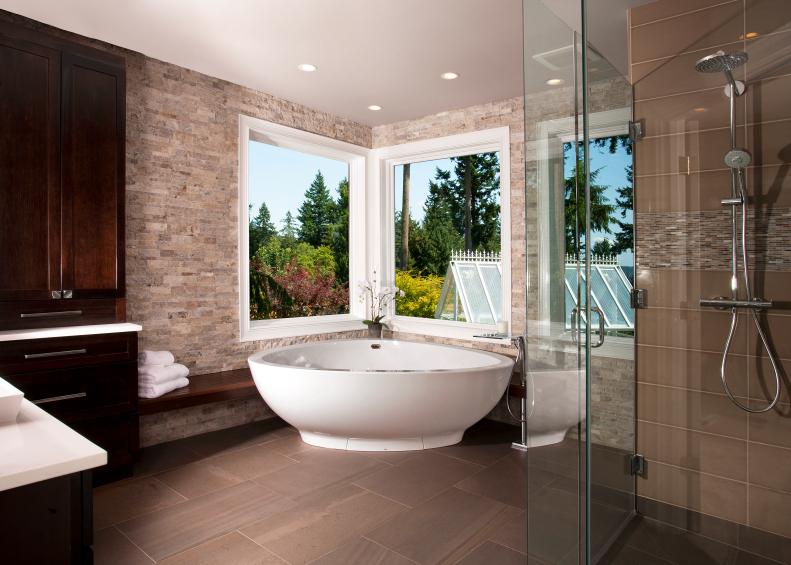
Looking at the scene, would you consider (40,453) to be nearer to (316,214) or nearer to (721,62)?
(721,62)

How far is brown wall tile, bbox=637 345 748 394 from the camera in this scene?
1.82 meters

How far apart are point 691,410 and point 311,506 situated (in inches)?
74.8

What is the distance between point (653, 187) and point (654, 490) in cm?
116

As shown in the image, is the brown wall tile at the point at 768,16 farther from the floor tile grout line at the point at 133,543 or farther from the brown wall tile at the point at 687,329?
the floor tile grout line at the point at 133,543

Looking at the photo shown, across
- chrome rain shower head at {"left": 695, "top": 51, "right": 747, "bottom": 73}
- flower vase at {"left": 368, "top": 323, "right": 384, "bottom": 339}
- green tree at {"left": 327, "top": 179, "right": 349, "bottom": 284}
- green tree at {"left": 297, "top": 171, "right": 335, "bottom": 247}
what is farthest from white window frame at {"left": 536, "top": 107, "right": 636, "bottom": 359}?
green tree at {"left": 327, "top": 179, "right": 349, "bottom": 284}

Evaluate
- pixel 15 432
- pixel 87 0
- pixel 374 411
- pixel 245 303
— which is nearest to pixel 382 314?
pixel 245 303

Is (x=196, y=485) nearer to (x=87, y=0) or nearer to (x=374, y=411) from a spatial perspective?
(x=374, y=411)

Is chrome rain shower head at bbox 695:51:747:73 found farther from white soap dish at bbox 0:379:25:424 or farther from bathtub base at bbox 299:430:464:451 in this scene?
bathtub base at bbox 299:430:464:451

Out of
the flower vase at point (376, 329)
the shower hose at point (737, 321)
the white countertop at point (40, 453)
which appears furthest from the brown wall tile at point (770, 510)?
the flower vase at point (376, 329)

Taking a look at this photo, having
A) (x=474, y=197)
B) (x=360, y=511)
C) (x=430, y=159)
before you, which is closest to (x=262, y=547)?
(x=360, y=511)

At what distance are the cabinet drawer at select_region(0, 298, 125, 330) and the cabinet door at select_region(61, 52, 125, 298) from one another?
123mm

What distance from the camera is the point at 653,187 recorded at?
1969 millimetres

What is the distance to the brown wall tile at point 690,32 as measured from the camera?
180cm

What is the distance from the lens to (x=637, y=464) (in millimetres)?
2016
